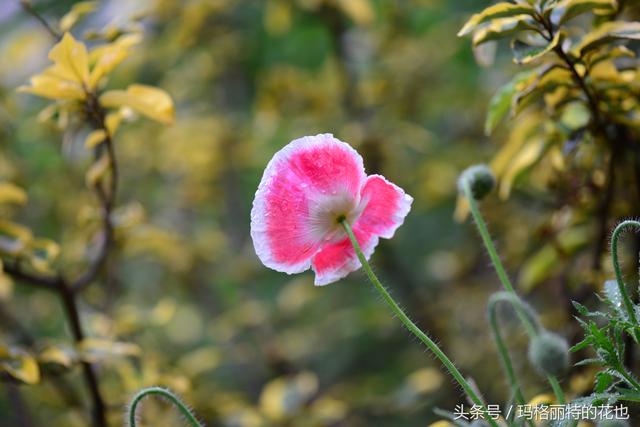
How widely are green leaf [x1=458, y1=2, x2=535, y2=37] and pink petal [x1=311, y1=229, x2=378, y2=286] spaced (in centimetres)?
30

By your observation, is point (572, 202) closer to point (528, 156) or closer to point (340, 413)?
point (528, 156)

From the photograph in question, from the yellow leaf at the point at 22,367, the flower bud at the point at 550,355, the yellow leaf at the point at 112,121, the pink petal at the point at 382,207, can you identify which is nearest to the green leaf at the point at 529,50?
the pink petal at the point at 382,207

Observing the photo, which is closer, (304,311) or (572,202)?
(572,202)

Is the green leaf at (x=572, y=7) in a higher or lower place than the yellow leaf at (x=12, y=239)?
higher

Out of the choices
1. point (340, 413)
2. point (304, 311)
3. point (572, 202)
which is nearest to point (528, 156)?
point (572, 202)

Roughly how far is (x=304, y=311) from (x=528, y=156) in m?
1.73

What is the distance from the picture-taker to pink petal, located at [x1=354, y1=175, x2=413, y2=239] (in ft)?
2.76

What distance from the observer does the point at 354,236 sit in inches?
32.8

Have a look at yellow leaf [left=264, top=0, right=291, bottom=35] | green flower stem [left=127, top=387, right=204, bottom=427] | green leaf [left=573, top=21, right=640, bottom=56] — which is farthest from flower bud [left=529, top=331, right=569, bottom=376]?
yellow leaf [left=264, top=0, right=291, bottom=35]

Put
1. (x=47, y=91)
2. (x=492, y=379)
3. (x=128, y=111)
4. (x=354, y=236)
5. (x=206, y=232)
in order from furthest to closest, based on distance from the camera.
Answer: (x=206, y=232), (x=492, y=379), (x=128, y=111), (x=47, y=91), (x=354, y=236)

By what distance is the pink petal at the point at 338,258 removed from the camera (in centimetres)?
86

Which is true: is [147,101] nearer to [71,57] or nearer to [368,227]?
[71,57]

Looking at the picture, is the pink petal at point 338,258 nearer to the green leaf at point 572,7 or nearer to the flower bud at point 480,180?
the flower bud at point 480,180

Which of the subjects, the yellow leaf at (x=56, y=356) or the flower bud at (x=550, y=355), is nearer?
the flower bud at (x=550, y=355)
